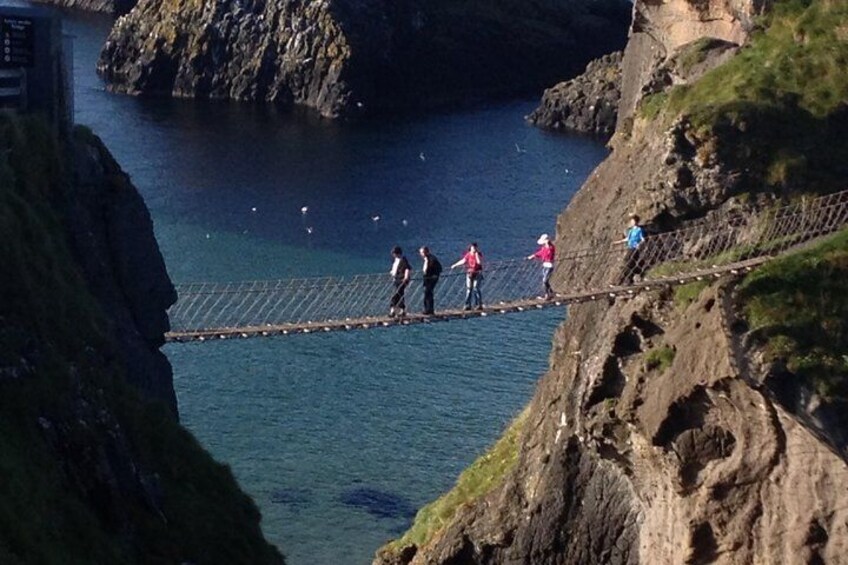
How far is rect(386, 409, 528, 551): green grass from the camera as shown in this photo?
30.0m

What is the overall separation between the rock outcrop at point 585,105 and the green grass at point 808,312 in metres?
49.0

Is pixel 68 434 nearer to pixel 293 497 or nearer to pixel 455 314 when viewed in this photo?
pixel 455 314

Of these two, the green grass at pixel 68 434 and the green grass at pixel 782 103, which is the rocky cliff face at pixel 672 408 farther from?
the green grass at pixel 68 434

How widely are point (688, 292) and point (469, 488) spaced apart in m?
7.42

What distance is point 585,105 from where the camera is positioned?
75062mm

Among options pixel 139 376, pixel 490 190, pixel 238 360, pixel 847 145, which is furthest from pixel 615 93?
pixel 139 376

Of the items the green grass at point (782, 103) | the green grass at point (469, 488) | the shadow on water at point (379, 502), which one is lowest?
the shadow on water at point (379, 502)

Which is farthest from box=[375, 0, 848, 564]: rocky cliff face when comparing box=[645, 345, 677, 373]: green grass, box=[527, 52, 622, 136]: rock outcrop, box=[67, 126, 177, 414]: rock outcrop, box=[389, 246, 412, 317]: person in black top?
box=[527, 52, 622, 136]: rock outcrop

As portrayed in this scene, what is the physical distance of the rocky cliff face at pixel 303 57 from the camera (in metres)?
78.3

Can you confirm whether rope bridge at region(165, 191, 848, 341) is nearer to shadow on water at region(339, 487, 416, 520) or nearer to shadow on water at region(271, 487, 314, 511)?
shadow on water at region(339, 487, 416, 520)

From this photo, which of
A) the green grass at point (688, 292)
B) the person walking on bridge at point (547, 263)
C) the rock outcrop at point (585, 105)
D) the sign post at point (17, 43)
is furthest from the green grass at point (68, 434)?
the rock outcrop at point (585, 105)

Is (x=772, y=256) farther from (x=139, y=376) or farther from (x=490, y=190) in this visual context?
(x=490, y=190)

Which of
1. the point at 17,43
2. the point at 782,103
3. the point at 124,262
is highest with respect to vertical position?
the point at 17,43

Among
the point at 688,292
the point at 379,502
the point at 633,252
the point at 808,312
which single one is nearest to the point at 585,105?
the point at 379,502
